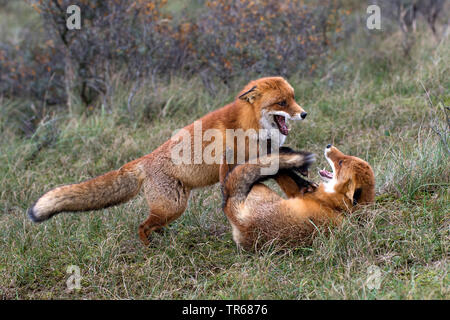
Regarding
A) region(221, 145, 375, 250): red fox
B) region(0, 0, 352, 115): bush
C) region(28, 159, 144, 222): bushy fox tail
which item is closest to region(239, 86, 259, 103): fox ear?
region(221, 145, 375, 250): red fox

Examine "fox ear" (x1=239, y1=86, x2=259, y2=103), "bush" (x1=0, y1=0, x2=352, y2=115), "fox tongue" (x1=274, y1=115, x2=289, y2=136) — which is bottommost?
"fox tongue" (x1=274, y1=115, x2=289, y2=136)

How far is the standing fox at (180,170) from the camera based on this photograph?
15.9 feet

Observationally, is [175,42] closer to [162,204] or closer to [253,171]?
[162,204]

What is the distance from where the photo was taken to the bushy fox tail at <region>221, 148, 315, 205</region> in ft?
14.3

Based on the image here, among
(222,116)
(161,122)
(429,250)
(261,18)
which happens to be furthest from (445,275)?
(261,18)

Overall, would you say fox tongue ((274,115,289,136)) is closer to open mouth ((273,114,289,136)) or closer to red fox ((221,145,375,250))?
open mouth ((273,114,289,136))

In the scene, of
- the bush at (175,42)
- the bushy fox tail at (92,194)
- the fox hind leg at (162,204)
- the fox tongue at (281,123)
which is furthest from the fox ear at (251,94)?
the bush at (175,42)

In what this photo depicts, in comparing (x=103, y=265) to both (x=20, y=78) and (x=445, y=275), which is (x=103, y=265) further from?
(x=20, y=78)

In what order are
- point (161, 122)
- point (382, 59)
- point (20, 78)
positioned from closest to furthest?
1. point (161, 122)
2. point (382, 59)
3. point (20, 78)

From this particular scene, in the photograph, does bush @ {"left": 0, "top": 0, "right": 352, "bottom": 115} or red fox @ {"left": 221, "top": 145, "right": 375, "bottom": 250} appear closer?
red fox @ {"left": 221, "top": 145, "right": 375, "bottom": 250}

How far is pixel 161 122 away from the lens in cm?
807

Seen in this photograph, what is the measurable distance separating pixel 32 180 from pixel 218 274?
3773mm

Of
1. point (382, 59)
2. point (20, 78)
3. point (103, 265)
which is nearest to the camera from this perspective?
point (103, 265)

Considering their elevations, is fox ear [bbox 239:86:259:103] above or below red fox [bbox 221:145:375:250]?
above
